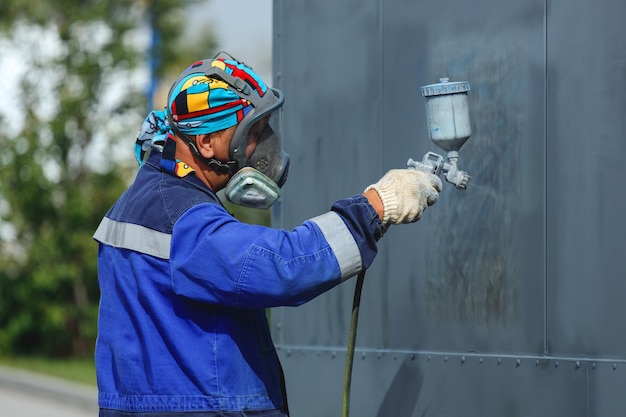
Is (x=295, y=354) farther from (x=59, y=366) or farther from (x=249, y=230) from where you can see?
(x=59, y=366)

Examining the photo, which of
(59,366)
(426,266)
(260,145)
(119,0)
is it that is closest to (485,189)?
(426,266)

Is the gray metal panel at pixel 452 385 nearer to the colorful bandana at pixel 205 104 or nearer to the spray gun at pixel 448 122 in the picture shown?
the spray gun at pixel 448 122

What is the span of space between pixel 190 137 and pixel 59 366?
433 inches

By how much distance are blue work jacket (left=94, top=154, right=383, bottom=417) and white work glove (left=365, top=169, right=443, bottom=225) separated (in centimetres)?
5

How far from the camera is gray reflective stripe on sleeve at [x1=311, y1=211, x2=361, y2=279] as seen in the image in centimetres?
260

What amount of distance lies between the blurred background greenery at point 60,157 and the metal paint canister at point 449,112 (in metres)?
11.1

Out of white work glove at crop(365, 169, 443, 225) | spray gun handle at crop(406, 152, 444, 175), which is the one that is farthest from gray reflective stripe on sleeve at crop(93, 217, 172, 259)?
spray gun handle at crop(406, 152, 444, 175)

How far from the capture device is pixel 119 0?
49.3 feet

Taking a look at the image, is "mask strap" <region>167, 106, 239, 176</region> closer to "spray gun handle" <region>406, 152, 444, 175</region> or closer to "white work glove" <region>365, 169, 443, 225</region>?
"white work glove" <region>365, 169, 443, 225</region>

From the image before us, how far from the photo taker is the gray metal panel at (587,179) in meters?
2.86

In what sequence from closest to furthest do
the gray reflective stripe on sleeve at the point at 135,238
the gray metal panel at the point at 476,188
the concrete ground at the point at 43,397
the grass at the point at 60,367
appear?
the gray reflective stripe on sleeve at the point at 135,238
the gray metal panel at the point at 476,188
the concrete ground at the point at 43,397
the grass at the point at 60,367

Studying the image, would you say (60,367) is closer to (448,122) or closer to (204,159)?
(204,159)

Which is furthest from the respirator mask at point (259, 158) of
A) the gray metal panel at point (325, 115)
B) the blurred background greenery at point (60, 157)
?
the blurred background greenery at point (60, 157)

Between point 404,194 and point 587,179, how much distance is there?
0.58m
